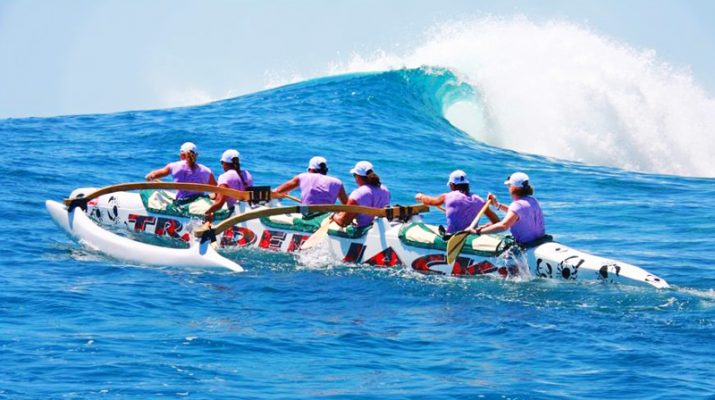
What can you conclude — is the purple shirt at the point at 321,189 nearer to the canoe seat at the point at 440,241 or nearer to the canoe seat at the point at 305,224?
the canoe seat at the point at 305,224

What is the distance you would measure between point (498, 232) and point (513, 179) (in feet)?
2.55

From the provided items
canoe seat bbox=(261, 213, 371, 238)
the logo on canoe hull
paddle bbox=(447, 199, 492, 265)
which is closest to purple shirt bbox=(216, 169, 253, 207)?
canoe seat bbox=(261, 213, 371, 238)

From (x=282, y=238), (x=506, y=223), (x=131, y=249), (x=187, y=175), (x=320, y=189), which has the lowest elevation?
(x=131, y=249)

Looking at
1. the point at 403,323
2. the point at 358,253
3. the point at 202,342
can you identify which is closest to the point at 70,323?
the point at 202,342

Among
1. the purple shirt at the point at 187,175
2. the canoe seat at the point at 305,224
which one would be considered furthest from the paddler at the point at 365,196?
the purple shirt at the point at 187,175

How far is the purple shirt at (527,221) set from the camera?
1412 cm

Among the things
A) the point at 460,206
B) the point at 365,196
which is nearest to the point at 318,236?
the point at 365,196

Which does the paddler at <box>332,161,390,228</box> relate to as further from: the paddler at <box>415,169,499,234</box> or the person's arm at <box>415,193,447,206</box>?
the paddler at <box>415,169,499,234</box>

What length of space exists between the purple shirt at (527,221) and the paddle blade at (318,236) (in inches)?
120

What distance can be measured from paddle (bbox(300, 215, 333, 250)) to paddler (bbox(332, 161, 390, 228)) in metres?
0.17

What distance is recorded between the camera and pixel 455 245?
14469 mm

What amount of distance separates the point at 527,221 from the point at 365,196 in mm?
2727

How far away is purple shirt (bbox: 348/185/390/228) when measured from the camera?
1565cm

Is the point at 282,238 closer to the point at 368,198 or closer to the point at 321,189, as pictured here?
the point at 321,189
